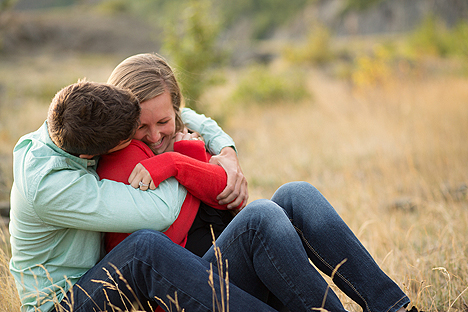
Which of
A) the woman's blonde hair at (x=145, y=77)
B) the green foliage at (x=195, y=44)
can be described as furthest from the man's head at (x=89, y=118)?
the green foliage at (x=195, y=44)

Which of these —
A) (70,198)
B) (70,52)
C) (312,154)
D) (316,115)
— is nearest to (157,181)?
(70,198)

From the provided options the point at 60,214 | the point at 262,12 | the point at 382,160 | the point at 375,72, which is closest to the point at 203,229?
the point at 60,214

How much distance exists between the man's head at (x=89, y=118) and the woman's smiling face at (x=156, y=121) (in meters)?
0.30

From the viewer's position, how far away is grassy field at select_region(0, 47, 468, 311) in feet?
8.12

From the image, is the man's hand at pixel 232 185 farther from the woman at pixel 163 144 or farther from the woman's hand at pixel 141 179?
the woman's hand at pixel 141 179

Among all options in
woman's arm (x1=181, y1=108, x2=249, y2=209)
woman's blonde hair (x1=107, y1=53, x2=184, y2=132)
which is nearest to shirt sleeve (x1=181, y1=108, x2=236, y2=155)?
woman's arm (x1=181, y1=108, x2=249, y2=209)

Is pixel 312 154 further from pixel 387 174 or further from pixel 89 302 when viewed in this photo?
pixel 89 302

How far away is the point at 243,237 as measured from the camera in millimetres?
1570

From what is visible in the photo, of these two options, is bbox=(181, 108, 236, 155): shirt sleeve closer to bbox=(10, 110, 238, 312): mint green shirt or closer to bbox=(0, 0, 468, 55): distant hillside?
bbox=(10, 110, 238, 312): mint green shirt

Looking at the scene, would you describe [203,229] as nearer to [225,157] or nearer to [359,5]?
[225,157]

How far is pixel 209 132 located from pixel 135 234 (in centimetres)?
97

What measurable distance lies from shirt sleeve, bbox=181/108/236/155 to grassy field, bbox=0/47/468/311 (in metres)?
1.11

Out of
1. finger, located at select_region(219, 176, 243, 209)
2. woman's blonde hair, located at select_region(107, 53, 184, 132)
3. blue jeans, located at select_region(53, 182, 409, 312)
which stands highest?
woman's blonde hair, located at select_region(107, 53, 184, 132)

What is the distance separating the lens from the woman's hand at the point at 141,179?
1.54 meters
